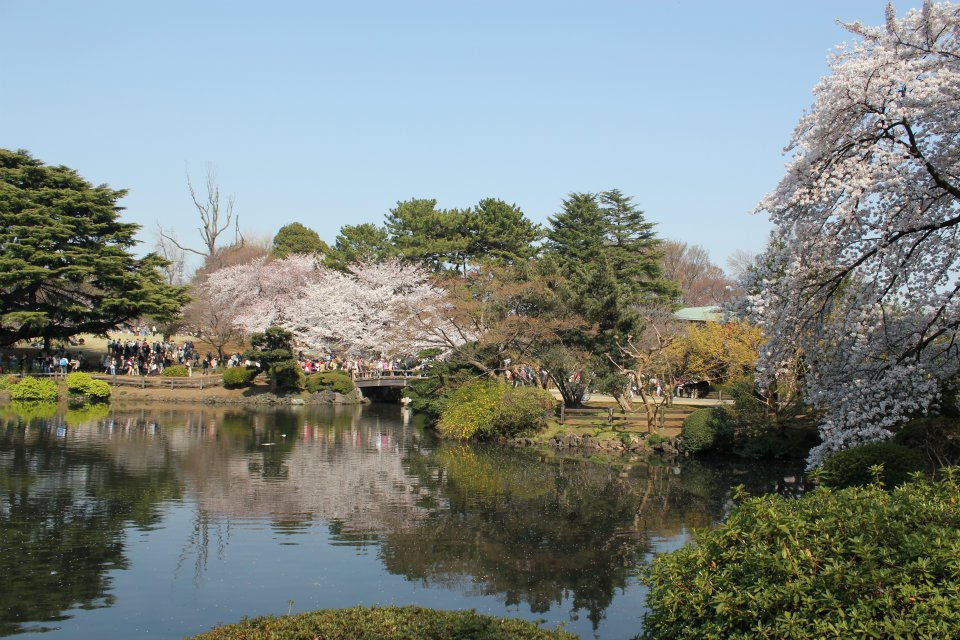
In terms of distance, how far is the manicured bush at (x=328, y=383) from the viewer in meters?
48.7

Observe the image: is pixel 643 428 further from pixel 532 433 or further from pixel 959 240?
pixel 959 240

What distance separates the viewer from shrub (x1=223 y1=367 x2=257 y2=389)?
4759cm

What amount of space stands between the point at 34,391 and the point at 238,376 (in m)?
10.4

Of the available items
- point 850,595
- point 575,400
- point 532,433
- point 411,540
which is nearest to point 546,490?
point 411,540

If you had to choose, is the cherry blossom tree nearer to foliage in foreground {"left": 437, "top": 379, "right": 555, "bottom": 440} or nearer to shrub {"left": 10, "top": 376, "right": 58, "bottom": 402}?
foliage in foreground {"left": 437, "top": 379, "right": 555, "bottom": 440}

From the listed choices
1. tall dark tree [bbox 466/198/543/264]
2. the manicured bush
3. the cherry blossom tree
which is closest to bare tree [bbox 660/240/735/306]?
tall dark tree [bbox 466/198/543/264]

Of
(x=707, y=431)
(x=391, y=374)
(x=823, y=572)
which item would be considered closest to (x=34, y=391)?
(x=391, y=374)

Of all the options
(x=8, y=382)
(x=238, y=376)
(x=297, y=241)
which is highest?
(x=297, y=241)

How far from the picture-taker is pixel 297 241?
77.2m

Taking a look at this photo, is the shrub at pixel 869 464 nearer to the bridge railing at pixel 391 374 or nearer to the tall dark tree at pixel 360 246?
the bridge railing at pixel 391 374

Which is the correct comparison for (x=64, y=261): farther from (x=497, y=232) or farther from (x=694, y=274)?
(x=694, y=274)

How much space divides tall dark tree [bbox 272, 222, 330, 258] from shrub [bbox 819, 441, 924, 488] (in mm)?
65519

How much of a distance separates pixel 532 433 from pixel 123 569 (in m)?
20.2

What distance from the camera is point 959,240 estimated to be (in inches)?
484
